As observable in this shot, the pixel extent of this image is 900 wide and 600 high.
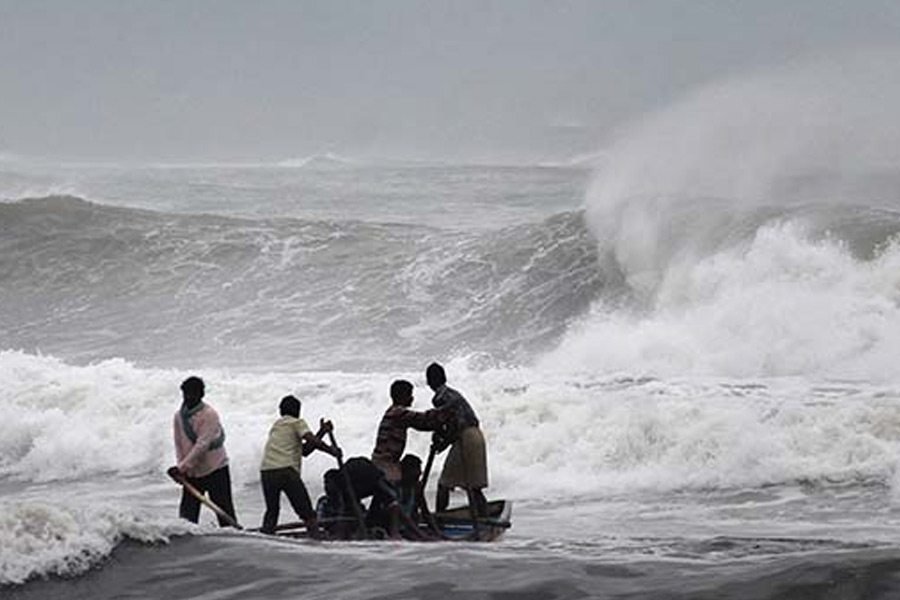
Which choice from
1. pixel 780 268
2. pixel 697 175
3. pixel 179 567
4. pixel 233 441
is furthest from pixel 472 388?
pixel 697 175

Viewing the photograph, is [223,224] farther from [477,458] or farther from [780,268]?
[477,458]

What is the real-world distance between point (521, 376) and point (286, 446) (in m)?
7.27

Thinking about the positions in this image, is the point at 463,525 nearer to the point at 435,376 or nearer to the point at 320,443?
the point at 435,376

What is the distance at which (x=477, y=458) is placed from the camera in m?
10.0

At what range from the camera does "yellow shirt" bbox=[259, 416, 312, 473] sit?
10.0m

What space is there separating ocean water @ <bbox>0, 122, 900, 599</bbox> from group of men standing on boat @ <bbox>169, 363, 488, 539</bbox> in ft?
2.38

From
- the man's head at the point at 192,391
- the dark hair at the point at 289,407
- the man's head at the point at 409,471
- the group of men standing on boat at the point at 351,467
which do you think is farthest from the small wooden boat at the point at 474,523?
the man's head at the point at 192,391

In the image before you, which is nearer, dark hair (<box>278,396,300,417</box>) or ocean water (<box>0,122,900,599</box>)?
ocean water (<box>0,122,900,599</box>)

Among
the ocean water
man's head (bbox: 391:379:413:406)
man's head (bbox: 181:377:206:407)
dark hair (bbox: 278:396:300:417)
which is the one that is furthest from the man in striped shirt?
man's head (bbox: 181:377:206:407)

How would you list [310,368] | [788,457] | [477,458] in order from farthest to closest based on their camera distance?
[310,368] < [788,457] < [477,458]

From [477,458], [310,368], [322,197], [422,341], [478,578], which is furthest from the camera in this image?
[322,197]

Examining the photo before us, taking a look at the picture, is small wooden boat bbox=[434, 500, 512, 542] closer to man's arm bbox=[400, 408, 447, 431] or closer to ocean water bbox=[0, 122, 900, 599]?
ocean water bbox=[0, 122, 900, 599]

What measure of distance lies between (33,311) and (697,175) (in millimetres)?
14313

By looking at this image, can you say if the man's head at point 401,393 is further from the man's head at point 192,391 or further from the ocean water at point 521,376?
the man's head at point 192,391
